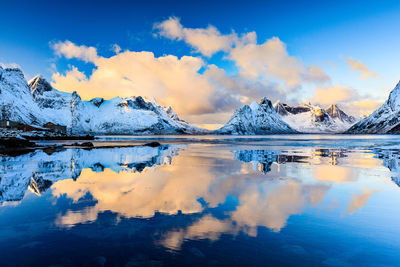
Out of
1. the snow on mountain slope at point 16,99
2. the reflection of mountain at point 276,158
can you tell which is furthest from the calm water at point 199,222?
the snow on mountain slope at point 16,99

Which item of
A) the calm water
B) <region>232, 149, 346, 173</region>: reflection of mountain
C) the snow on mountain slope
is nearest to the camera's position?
the calm water

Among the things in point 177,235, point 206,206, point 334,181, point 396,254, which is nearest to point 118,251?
point 177,235

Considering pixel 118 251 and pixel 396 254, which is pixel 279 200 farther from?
pixel 118 251

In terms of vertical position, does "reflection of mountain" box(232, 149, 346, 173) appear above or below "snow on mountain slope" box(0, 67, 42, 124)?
below

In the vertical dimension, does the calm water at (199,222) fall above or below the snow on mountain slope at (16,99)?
below

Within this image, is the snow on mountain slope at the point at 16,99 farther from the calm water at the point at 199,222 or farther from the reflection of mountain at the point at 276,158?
the calm water at the point at 199,222

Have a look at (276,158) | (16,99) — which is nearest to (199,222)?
(276,158)

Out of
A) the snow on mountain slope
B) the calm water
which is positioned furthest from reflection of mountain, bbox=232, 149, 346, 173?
the snow on mountain slope

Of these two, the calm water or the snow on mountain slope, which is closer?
the calm water

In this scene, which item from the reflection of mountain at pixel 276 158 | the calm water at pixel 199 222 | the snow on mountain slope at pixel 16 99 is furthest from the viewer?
the snow on mountain slope at pixel 16 99

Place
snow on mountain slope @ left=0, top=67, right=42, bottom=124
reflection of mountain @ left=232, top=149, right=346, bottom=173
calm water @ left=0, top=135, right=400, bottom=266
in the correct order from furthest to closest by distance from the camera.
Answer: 1. snow on mountain slope @ left=0, top=67, right=42, bottom=124
2. reflection of mountain @ left=232, top=149, right=346, bottom=173
3. calm water @ left=0, top=135, right=400, bottom=266

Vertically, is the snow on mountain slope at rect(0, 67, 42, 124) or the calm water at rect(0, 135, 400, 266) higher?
the snow on mountain slope at rect(0, 67, 42, 124)

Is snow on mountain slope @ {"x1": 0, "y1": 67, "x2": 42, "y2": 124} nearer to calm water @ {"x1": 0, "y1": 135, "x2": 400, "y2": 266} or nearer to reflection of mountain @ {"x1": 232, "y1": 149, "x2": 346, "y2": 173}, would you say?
reflection of mountain @ {"x1": 232, "y1": 149, "x2": 346, "y2": 173}

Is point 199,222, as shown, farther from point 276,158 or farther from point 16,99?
point 16,99
